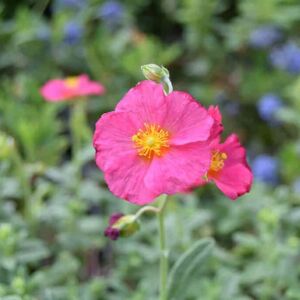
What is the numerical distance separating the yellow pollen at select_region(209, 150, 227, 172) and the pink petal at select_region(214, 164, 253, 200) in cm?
1

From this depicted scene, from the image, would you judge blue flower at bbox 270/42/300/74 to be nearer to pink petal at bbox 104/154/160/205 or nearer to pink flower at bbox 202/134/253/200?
pink flower at bbox 202/134/253/200

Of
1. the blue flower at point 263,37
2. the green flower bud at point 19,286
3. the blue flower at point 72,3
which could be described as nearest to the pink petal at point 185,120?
the green flower bud at point 19,286

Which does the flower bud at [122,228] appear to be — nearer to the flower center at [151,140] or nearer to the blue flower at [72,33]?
the flower center at [151,140]

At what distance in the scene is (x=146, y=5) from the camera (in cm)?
269

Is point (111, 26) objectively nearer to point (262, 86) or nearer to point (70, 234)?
point (262, 86)

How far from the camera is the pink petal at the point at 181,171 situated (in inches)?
37.5

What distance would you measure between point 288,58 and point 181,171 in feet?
4.50

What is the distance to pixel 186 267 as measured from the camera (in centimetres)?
122

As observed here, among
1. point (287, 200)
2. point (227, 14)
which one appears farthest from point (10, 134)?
point (227, 14)

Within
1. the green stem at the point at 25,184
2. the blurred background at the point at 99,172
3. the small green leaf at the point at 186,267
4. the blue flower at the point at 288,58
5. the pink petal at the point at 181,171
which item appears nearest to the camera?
the pink petal at the point at 181,171

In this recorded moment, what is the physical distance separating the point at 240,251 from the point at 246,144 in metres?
0.65

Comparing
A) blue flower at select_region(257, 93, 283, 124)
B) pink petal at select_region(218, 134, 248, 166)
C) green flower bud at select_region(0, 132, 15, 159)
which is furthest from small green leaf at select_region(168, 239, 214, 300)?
blue flower at select_region(257, 93, 283, 124)

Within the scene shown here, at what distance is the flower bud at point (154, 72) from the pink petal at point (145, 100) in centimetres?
4

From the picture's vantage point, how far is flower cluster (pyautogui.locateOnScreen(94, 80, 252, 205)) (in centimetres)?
96
